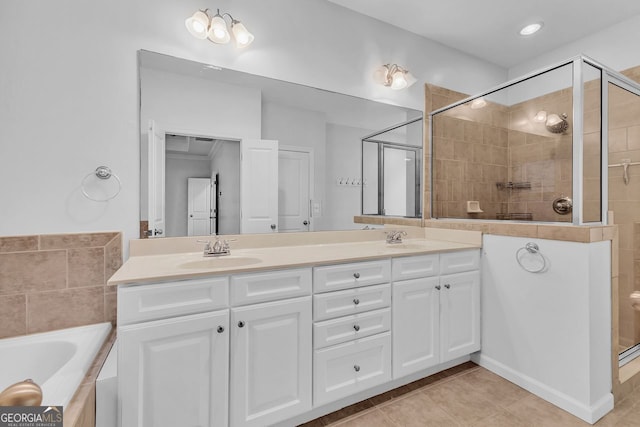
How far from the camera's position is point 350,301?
1.52 meters

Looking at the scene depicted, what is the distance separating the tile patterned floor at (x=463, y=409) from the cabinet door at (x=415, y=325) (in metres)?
0.16

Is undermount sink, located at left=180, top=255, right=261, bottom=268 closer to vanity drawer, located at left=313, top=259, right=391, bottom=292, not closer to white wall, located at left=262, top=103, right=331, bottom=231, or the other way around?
vanity drawer, located at left=313, top=259, right=391, bottom=292

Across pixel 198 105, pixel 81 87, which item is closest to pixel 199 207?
pixel 198 105

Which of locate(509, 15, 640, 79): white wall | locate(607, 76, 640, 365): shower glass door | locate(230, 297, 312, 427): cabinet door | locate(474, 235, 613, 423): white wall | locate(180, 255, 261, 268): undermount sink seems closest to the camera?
locate(230, 297, 312, 427): cabinet door

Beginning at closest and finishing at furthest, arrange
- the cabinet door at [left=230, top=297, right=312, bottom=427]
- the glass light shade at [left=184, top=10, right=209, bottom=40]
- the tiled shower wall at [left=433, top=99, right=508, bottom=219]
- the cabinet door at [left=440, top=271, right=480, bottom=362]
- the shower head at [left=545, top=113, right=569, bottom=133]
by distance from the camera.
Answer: the cabinet door at [left=230, top=297, right=312, bottom=427] → the glass light shade at [left=184, top=10, right=209, bottom=40] → the cabinet door at [left=440, top=271, right=480, bottom=362] → the shower head at [left=545, top=113, right=569, bottom=133] → the tiled shower wall at [left=433, top=99, right=508, bottom=219]

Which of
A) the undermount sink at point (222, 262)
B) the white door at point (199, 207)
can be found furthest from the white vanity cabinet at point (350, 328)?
the white door at point (199, 207)

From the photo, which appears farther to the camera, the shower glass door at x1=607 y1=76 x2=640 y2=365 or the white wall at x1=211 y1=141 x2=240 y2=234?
the shower glass door at x1=607 y1=76 x2=640 y2=365

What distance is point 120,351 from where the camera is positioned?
107 cm

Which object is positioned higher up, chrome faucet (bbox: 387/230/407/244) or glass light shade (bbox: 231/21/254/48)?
glass light shade (bbox: 231/21/254/48)

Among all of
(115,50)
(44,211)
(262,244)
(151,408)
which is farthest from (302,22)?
(151,408)

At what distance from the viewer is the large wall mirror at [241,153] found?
1.63m

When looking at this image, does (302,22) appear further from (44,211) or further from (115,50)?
(44,211)

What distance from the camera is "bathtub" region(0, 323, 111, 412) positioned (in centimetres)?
117

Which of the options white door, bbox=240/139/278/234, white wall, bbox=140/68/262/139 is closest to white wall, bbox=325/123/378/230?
white door, bbox=240/139/278/234
